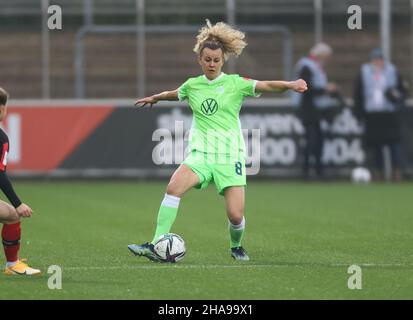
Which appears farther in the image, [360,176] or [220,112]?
[360,176]

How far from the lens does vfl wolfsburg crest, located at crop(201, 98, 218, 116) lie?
1028cm

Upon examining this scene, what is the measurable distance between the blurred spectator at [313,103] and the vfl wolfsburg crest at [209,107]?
407 inches

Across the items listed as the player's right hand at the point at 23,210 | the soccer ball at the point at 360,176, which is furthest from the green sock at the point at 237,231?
the soccer ball at the point at 360,176

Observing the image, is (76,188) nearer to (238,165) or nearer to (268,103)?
(268,103)

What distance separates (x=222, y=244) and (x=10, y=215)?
295cm

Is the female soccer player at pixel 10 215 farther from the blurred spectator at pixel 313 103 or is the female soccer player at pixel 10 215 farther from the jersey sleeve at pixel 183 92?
the blurred spectator at pixel 313 103

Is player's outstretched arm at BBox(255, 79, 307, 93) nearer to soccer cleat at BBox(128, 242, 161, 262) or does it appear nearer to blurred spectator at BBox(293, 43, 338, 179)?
soccer cleat at BBox(128, 242, 161, 262)

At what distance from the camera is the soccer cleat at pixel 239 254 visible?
1018cm

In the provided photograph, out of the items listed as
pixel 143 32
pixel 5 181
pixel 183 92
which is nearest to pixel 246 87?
pixel 183 92

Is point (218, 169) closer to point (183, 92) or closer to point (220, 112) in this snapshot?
point (220, 112)

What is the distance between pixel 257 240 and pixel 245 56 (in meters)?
11.0

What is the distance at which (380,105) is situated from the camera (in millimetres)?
21016

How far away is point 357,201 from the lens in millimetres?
16828
